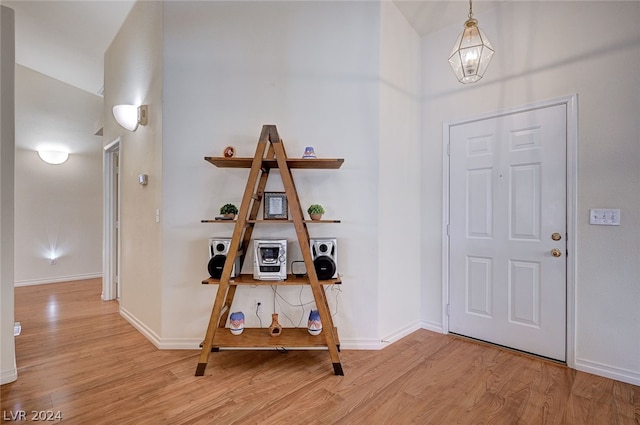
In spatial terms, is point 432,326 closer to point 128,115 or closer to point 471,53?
point 471,53

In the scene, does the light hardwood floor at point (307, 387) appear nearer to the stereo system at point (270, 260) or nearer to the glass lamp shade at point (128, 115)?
the stereo system at point (270, 260)

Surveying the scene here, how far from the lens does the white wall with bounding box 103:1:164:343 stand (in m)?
2.46

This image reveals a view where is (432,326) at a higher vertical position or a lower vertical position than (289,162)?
lower

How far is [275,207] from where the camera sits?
224cm

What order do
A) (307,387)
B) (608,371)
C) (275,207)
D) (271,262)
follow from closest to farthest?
(307,387), (608,371), (271,262), (275,207)

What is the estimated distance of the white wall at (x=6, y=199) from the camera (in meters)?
1.88

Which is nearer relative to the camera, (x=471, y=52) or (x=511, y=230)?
(x=471, y=52)

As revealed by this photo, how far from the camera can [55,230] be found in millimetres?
4578

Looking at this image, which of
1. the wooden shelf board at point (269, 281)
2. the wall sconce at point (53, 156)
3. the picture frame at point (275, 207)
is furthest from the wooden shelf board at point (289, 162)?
the wall sconce at point (53, 156)

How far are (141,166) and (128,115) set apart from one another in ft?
1.64

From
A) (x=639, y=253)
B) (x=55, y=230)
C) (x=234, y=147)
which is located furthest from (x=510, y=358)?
(x=55, y=230)

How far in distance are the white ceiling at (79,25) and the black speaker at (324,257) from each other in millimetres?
2163

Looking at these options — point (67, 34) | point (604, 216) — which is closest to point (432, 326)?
point (604, 216)

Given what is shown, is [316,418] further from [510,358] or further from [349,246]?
[510,358]
